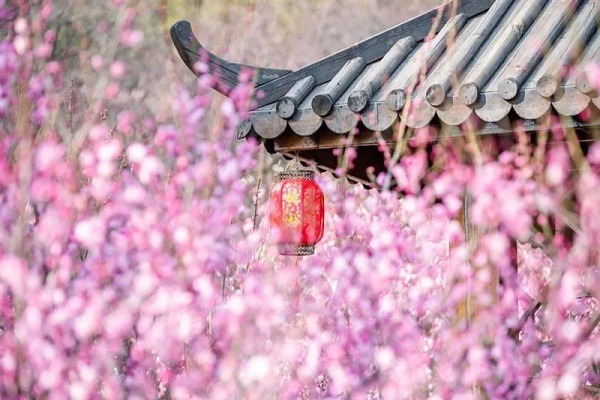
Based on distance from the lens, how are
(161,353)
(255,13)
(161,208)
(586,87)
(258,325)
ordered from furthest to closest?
(255,13), (161,208), (258,325), (161,353), (586,87)

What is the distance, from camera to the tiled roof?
3.78 m

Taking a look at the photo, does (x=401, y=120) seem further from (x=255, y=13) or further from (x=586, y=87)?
(x=255, y=13)

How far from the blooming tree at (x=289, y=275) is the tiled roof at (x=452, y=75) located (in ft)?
0.50

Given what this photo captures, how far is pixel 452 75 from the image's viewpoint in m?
4.08

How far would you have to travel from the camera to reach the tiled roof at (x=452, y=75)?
3777 mm

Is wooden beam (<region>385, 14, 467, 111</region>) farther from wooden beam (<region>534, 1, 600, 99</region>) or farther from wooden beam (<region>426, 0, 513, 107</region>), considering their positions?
wooden beam (<region>534, 1, 600, 99</region>)

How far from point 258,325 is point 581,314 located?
3.32 metres

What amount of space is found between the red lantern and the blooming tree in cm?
19

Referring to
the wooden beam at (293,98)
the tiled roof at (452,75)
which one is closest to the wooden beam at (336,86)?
the tiled roof at (452,75)

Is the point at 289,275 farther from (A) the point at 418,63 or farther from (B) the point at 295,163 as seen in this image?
(A) the point at 418,63

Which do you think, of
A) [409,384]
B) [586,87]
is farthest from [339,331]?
[586,87]

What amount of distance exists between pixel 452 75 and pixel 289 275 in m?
2.69

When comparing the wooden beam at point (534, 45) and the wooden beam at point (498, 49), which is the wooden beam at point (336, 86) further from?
the wooden beam at point (534, 45)

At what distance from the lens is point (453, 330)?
4.59 metres
